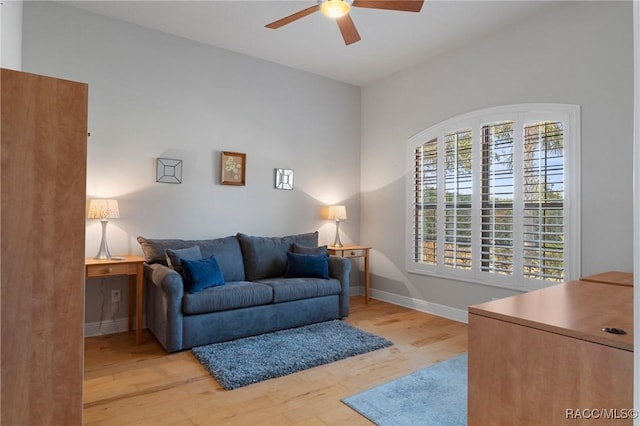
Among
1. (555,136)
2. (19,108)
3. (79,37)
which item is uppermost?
(79,37)

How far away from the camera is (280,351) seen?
10.3 feet

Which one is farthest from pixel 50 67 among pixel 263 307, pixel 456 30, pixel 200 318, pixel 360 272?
pixel 360 272

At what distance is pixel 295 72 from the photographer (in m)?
4.95

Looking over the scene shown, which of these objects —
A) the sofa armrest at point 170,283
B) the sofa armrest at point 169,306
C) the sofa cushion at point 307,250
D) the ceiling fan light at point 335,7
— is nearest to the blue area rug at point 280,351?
the sofa armrest at point 169,306

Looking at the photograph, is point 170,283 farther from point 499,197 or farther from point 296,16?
point 499,197

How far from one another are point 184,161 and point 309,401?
2.86 metres

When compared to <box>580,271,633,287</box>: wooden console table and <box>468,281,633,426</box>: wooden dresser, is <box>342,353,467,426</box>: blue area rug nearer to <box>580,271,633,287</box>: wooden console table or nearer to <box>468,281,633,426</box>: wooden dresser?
<box>468,281,633,426</box>: wooden dresser

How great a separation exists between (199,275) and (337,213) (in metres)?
2.14

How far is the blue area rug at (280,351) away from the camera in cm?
273

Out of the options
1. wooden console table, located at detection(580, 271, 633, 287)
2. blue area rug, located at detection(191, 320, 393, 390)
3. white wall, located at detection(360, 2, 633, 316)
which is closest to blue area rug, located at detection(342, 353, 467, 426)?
blue area rug, located at detection(191, 320, 393, 390)

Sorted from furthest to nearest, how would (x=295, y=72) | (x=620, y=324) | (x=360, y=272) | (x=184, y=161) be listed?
(x=360, y=272), (x=295, y=72), (x=184, y=161), (x=620, y=324)

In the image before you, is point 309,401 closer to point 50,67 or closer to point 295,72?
point 50,67

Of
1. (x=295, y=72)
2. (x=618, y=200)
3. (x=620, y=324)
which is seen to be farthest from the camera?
(x=295, y=72)

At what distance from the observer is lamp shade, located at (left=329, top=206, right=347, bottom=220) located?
4938 millimetres
